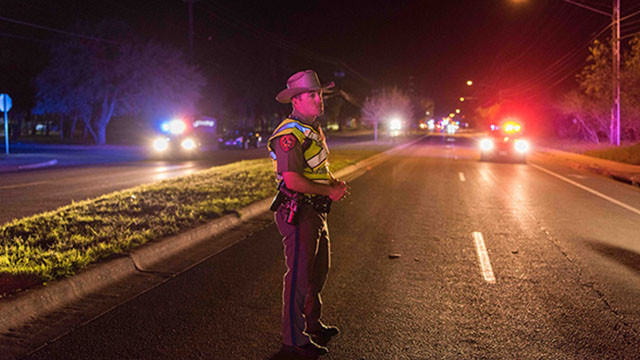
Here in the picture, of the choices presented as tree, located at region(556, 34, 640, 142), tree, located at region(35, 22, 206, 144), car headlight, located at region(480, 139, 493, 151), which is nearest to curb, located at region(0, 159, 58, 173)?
tree, located at region(35, 22, 206, 144)

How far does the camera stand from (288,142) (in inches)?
147

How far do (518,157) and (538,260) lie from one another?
19.2 m

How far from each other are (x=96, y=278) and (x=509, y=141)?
22.3 metres

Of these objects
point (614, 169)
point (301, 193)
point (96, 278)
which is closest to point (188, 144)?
point (614, 169)

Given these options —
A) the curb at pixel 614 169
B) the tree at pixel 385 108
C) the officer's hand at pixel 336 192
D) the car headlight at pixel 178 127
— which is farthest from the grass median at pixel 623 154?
the tree at pixel 385 108

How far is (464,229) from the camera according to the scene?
29.5ft

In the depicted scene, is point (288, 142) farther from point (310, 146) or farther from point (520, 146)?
point (520, 146)

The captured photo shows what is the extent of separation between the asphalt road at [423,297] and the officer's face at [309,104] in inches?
72.9

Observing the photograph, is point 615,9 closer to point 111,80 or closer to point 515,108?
point 111,80

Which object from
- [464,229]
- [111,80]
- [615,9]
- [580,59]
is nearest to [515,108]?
[580,59]

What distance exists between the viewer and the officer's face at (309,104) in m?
3.94

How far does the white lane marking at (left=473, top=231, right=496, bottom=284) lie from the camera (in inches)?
243

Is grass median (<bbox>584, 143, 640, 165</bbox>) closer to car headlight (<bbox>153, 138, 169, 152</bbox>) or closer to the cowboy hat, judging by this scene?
the cowboy hat

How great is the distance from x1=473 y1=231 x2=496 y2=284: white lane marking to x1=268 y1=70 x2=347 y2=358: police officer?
2813mm
